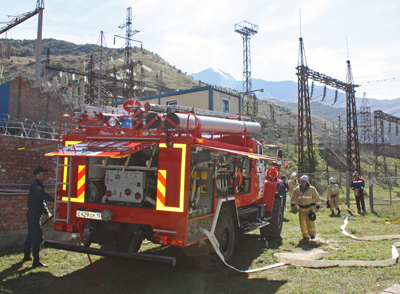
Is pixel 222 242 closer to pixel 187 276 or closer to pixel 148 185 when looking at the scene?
pixel 187 276

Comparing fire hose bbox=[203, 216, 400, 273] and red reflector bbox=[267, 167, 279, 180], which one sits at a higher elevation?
red reflector bbox=[267, 167, 279, 180]

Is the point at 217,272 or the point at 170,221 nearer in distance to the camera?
the point at 170,221

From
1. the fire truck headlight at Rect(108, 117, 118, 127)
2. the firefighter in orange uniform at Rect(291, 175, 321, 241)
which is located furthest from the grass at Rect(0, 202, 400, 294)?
the fire truck headlight at Rect(108, 117, 118, 127)

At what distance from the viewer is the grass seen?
5.39 meters

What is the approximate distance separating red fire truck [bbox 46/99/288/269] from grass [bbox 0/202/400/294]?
45cm

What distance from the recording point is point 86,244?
5.79 m

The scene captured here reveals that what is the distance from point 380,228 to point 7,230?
10353 millimetres

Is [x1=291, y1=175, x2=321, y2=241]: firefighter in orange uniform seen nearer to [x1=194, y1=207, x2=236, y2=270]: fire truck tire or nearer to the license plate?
[x1=194, y1=207, x2=236, y2=270]: fire truck tire

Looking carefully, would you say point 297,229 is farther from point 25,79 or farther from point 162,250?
point 25,79

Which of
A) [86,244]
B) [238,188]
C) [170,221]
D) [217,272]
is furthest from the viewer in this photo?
[238,188]

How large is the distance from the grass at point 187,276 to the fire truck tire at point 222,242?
0.17 m

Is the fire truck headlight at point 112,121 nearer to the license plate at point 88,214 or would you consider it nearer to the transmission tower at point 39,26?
the license plate at point 88,214

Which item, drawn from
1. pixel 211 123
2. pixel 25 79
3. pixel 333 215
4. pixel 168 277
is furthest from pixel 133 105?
pixel 25 79

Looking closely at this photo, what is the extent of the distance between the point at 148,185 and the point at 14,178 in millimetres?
3340
